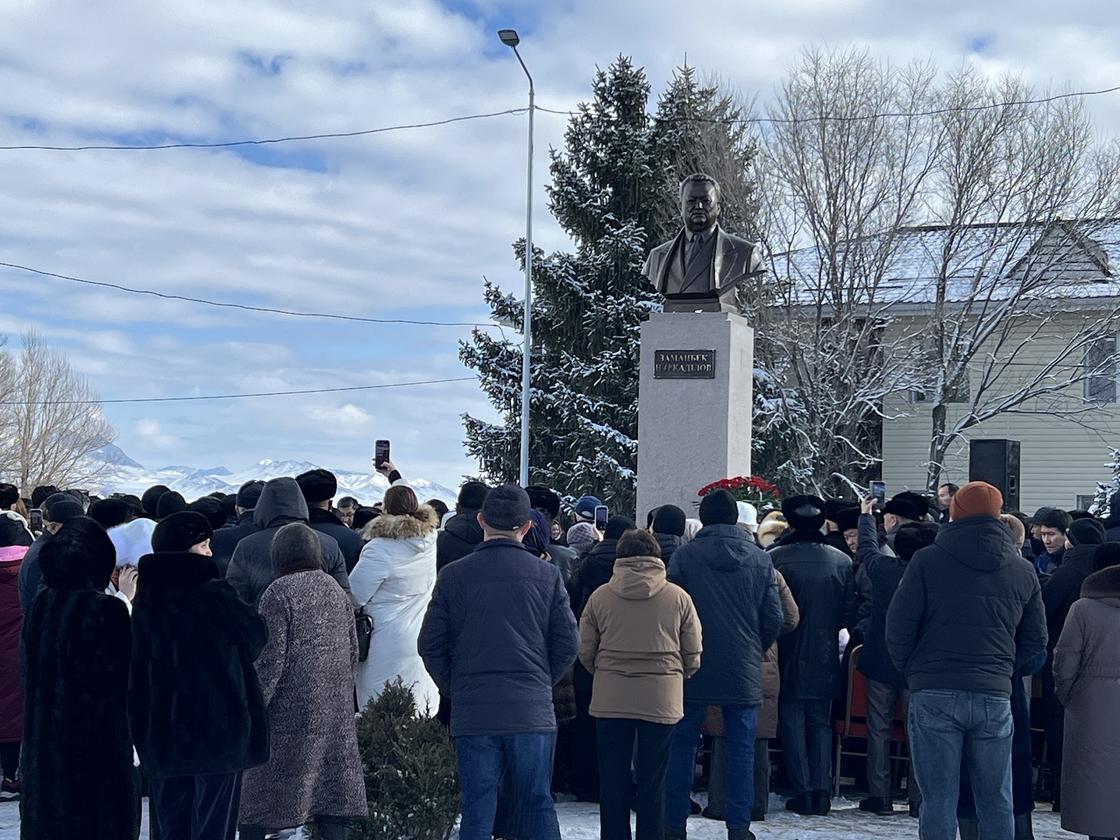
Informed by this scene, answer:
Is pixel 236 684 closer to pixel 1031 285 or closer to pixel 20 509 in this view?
pixel 20 509

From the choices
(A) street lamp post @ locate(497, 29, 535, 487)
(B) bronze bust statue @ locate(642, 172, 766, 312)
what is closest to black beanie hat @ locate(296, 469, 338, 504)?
(B) bronze bust statue @ locate(642, 172, 766, 312)

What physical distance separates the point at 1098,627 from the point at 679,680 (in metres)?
2.19

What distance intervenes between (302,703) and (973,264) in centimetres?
2237

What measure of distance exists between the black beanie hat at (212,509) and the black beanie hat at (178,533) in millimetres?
2209

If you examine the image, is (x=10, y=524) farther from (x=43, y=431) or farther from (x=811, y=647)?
(x=43, y=431)

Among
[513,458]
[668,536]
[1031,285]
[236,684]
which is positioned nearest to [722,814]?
[668,536]

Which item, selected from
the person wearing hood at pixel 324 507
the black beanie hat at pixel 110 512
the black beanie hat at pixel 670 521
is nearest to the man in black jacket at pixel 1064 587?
the black beanie hat at pixel 670 521

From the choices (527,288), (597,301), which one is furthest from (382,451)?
(597,301)

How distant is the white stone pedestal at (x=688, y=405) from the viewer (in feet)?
46.8

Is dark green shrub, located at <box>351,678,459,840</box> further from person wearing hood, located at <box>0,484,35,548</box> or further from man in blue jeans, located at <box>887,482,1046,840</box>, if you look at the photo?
person wearing hood, located at <box>0,484,35,548</box>

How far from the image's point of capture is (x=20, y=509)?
10195 millimetres

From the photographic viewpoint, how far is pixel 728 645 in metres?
7.23

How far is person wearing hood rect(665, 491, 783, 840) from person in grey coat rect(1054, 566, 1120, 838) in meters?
1.50

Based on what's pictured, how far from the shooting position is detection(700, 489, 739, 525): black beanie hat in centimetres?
738
